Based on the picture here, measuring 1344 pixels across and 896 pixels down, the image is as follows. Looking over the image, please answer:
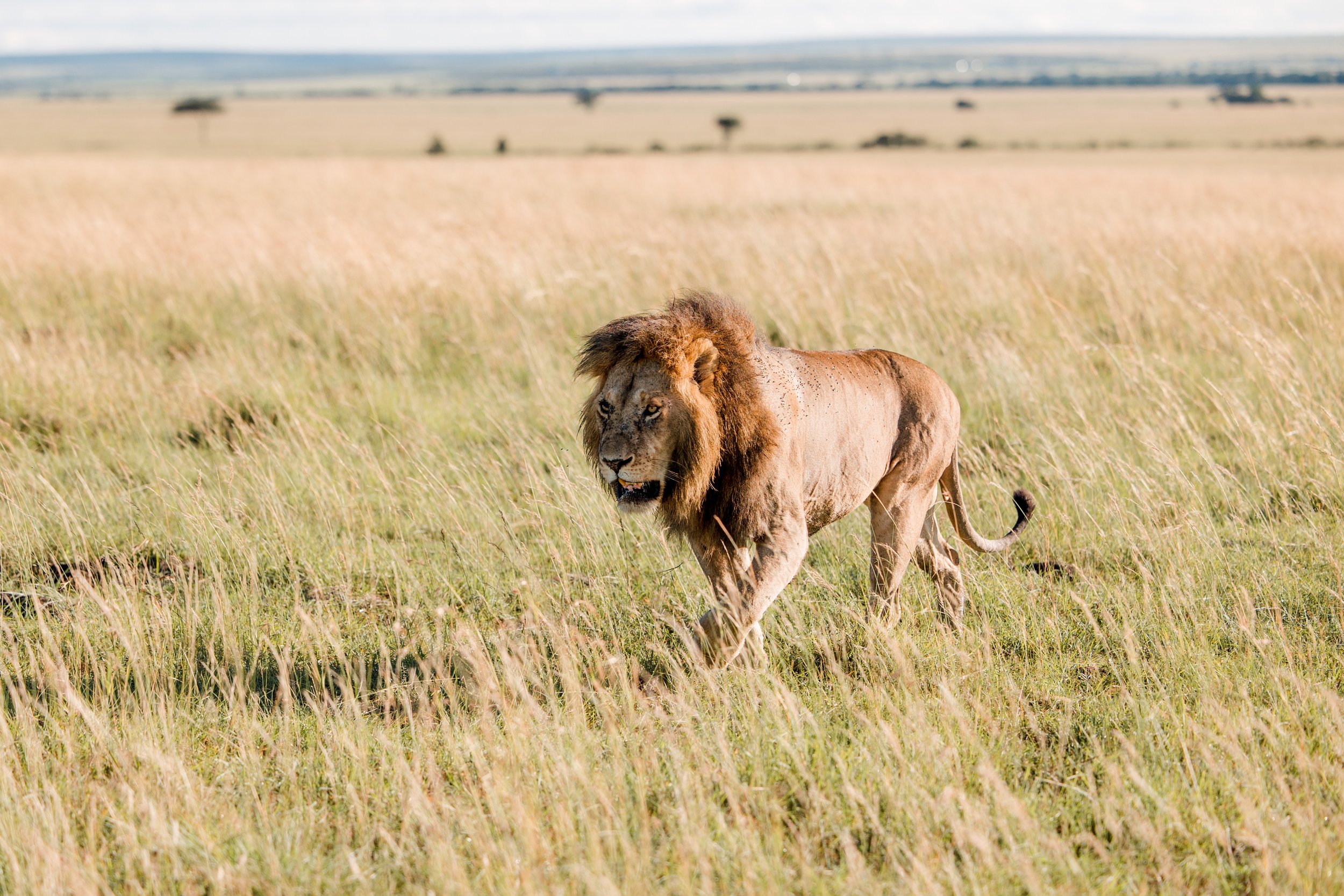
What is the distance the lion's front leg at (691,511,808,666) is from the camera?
3.55 m

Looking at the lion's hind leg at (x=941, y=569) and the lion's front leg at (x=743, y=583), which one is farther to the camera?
the lion's hind leg at (x=941, y=569)

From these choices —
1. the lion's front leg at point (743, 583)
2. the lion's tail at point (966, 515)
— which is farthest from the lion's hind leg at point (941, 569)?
the lion's front leg at point (743, 583)

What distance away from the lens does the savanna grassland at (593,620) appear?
113 inches

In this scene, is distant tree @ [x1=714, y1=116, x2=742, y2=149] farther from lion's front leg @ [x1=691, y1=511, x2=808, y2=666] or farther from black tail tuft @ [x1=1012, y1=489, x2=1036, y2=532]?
lion's front leg @ [x1=691, y1=511, x2=808, y2=666]

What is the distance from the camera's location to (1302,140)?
46.8 metres

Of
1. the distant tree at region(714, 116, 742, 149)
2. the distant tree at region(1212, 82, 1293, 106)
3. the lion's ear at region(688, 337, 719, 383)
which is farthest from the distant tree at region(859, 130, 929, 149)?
the lion's ear at region(688, 337, 719, 383)

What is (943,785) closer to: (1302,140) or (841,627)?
(841,627)

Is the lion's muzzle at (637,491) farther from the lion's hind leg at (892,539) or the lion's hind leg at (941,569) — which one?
the lion's hind leg at (941,569)

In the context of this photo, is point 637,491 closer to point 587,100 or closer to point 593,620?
point 593,620

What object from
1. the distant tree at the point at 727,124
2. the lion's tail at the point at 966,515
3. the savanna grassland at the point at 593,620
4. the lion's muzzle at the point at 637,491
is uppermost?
the distant tree at the point at 727,124

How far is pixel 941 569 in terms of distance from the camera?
14.5 feet

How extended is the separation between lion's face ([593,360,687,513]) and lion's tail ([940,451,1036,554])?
150cm

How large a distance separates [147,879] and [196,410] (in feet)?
16.0

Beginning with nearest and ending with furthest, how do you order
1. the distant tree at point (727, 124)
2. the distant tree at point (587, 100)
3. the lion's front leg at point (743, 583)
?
1. the lion's front leg at point (743, 583)
2. the distant tree at point (727, 124)
3. the distant tree at point (587, 100)
